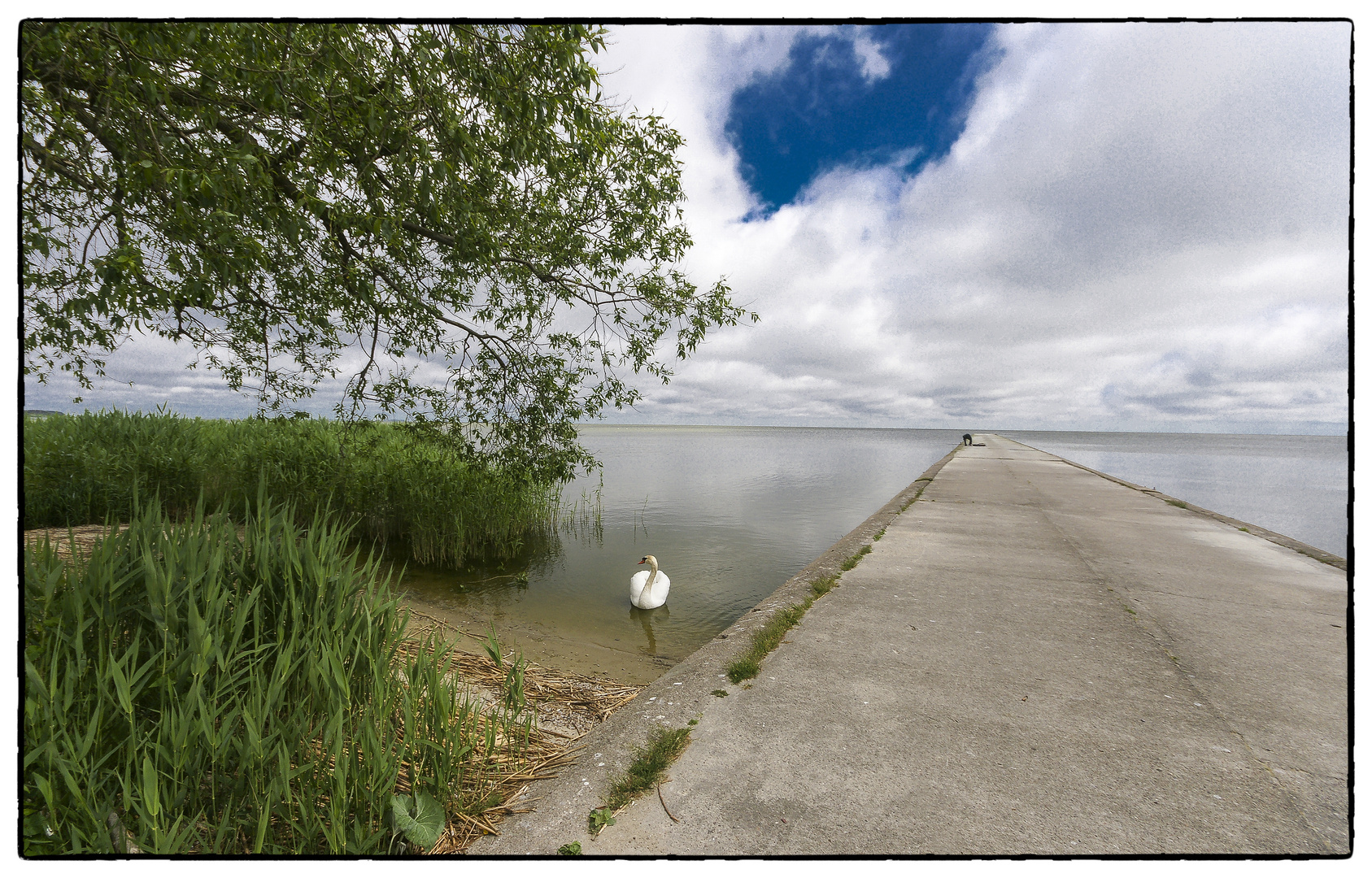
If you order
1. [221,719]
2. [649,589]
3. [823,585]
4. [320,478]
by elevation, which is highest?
[320,478]

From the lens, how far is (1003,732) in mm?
2277

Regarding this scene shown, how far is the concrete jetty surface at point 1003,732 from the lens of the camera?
171 centimetres

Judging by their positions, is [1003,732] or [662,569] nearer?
[1003,732]

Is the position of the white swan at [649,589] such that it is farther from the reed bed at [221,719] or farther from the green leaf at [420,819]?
the green leaf at [420,819]

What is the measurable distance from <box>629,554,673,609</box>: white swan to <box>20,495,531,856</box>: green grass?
379 cm

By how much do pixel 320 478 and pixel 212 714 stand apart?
7.06 m

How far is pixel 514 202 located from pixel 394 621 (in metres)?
3.70

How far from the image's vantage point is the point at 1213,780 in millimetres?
1945

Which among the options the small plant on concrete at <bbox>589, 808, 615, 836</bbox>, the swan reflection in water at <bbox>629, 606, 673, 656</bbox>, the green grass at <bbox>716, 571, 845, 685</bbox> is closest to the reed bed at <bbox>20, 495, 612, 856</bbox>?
the small plant on concrete at <bbox>589, 808, 615, 836</bbox>

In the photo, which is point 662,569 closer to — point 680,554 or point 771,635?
point 680,554

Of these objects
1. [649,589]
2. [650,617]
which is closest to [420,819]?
[650,617]

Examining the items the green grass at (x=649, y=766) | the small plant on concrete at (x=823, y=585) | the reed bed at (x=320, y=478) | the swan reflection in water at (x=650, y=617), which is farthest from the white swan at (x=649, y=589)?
the green grass at (x=649, y=766)

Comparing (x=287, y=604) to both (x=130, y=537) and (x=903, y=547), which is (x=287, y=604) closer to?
(x=130, y=537)

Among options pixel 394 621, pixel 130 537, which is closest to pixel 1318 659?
pixel 394 621
